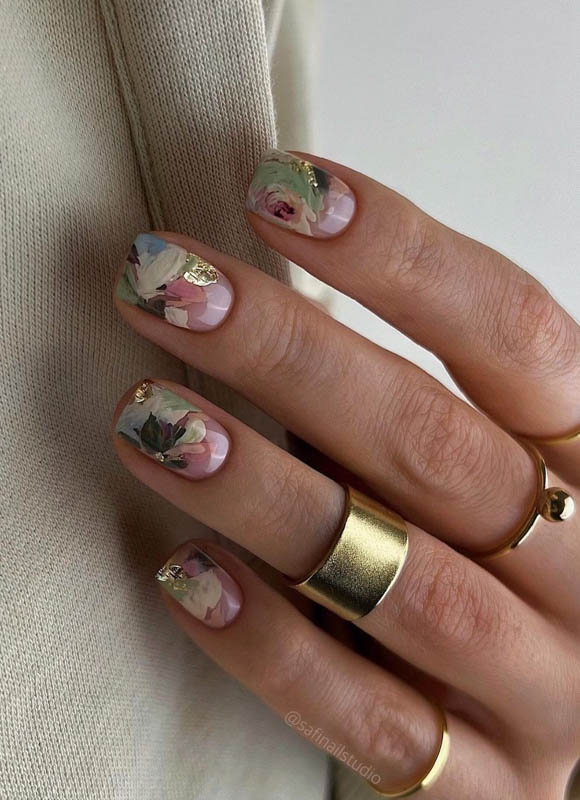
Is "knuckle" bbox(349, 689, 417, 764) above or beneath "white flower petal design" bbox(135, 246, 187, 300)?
beneath

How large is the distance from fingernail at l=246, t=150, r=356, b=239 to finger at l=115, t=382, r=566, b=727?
0.11 m

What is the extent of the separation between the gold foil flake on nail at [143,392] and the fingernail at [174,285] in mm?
36

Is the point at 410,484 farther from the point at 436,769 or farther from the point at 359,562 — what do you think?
the point at 436,769

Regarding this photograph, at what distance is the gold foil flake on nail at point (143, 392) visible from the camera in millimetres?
366

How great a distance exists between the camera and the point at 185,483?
15.2 inches

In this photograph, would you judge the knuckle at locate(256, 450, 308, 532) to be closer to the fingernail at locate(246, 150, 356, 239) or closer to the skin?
the skin

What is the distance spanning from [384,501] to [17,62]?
Answer: 317 mm

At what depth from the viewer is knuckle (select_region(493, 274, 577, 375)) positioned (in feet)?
1.41

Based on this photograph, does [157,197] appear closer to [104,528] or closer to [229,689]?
[104,528]

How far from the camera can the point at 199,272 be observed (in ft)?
1.20

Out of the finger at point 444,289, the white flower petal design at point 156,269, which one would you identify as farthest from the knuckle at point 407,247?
the white flower petal design at point 156,269

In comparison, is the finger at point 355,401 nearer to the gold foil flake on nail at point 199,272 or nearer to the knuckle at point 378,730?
the gold foil flake on nail at point 199,272

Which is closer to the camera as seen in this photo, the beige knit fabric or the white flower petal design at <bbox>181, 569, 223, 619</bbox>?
the beige knit fabric

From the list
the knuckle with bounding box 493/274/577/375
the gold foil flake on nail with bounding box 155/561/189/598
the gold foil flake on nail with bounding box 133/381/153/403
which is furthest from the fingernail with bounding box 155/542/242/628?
the knuckle with bounding box 493/274/577/375
